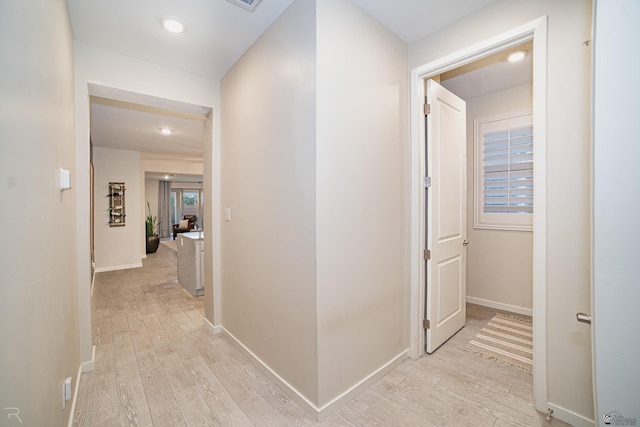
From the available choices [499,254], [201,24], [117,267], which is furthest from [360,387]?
[117,267]

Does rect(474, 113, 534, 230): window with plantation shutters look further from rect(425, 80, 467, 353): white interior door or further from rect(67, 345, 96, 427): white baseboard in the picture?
rect(67, 345, 96, 427): white baseboard

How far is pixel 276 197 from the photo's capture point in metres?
2.00

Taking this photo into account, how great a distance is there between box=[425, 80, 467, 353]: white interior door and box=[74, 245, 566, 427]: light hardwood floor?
0.27m

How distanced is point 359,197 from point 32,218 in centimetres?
161

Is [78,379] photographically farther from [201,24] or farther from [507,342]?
[507,342]

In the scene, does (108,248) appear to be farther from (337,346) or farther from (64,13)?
(337,346)

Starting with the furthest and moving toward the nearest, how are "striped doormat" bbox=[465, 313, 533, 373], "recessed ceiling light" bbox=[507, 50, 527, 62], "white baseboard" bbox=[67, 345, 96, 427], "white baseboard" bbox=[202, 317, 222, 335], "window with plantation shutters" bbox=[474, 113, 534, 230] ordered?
"window with plantation shutters" bbox=[474, 113, 534, 230] < "white baseboard" bbox=[202, 317, 222, 335] < "recessed ceiling light" bbox=[507, 50, 527, 62] < "striped doormat" bbox=[465, 313, 533, 373] < "white baseboard" bbox=[67, 345, 96, 427]

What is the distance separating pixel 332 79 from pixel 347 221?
0.90 meters

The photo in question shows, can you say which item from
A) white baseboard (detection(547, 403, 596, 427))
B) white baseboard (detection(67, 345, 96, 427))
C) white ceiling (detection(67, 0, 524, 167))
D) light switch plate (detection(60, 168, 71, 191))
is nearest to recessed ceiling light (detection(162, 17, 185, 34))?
white ceiling (detection(67, 0, 524, 167))

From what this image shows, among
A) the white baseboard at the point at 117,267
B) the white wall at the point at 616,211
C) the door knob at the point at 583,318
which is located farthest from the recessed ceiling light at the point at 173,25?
the white baseboard at the point at 117,267

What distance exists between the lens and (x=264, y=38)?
2129 mm

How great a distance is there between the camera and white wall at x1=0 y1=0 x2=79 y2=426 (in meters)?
0.76

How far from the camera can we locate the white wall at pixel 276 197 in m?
1.73

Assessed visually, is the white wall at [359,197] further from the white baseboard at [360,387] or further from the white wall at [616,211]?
the white wall at [616,211]
